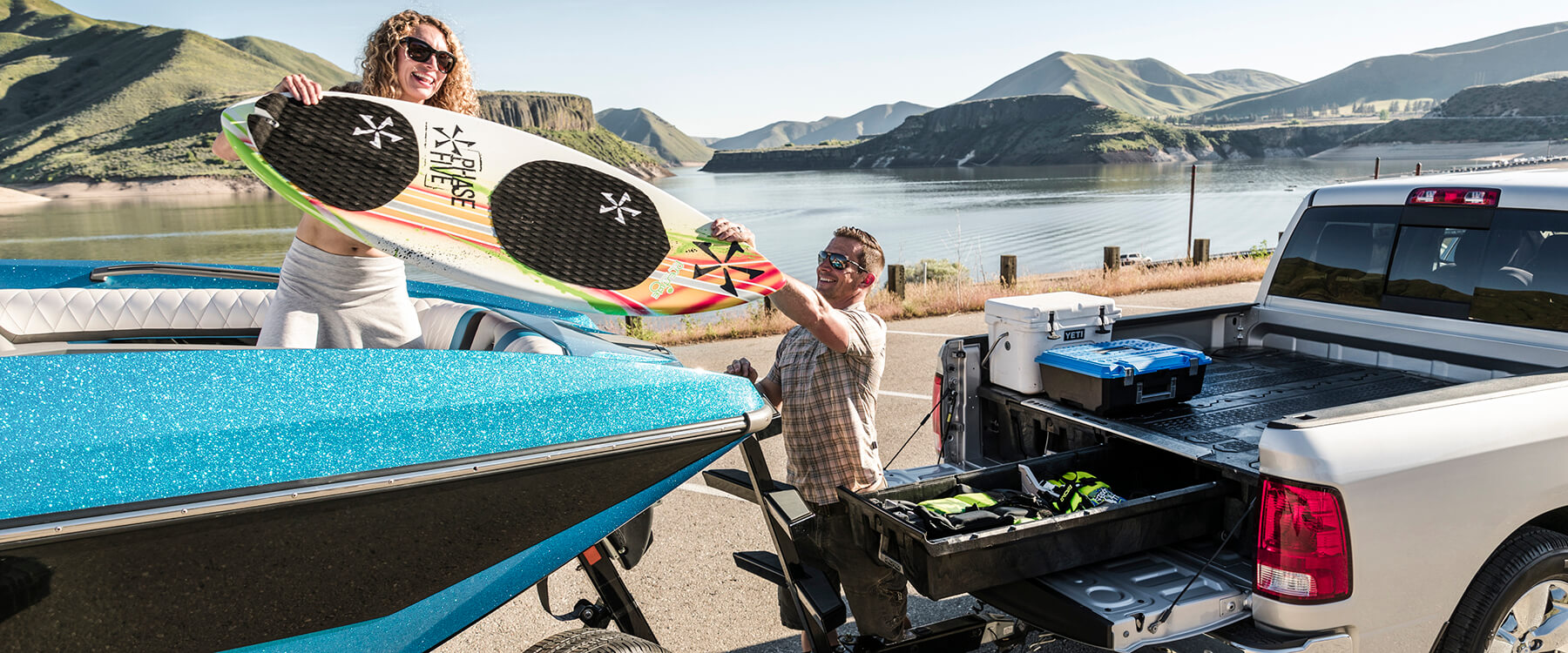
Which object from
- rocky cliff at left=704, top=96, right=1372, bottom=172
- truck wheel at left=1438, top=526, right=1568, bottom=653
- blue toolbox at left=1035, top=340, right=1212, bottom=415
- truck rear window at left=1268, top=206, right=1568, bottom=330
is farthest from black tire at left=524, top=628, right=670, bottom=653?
rocky cliff at left=704, top=96, right=1372, bottom=172

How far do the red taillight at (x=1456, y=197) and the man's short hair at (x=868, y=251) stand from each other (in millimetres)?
2633

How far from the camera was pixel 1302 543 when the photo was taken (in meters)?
2.44

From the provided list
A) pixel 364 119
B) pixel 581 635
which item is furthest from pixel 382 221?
pixel 581 635

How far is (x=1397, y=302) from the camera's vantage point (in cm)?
406

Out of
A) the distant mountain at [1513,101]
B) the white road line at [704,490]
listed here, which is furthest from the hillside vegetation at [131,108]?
the distant mountain at [1513,101]

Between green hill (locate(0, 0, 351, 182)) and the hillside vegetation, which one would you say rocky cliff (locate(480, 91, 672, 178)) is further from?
green hill (locate(0, 0, 351, 182))

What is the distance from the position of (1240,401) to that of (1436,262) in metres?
1.20

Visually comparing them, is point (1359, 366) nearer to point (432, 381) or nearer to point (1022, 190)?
point (432, 381)

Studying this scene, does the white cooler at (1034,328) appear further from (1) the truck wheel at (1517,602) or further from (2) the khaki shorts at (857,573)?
(1) the truck wheel at (1517,602)

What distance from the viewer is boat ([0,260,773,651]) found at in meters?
1.78

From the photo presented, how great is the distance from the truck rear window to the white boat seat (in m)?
3.96

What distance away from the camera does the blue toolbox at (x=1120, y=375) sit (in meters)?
3.35

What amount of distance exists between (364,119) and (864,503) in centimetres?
198

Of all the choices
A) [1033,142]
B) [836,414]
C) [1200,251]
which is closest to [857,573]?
[836,414]
